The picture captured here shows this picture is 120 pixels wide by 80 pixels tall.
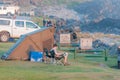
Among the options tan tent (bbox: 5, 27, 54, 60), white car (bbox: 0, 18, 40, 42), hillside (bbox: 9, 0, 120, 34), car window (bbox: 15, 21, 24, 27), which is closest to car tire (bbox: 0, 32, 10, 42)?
white car (bbox: 0, 18, 40, 42)

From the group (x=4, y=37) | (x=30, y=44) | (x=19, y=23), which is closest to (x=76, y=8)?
(x=19, y=23)

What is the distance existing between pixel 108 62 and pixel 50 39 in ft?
13.6

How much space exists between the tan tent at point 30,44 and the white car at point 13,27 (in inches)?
532

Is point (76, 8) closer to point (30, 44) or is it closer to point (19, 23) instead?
point (19, 23)

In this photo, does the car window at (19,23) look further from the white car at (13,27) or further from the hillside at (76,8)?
the hillside at (76,8)

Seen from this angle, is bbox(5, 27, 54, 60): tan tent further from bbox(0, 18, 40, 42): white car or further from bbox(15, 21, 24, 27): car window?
bbox(15, 21, 24, 27): car window

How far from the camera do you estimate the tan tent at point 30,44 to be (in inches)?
1109

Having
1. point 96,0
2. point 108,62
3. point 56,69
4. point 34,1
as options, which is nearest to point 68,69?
point 56,69

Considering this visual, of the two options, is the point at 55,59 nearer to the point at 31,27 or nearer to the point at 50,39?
the point at 50,39

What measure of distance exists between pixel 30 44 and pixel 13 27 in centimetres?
1545

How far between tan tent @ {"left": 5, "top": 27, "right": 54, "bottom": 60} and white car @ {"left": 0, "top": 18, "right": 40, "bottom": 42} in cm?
1352

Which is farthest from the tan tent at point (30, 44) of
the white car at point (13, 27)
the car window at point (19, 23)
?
the car window at point (19, 23)

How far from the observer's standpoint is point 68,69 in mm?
24859

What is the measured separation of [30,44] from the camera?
1136 inches
